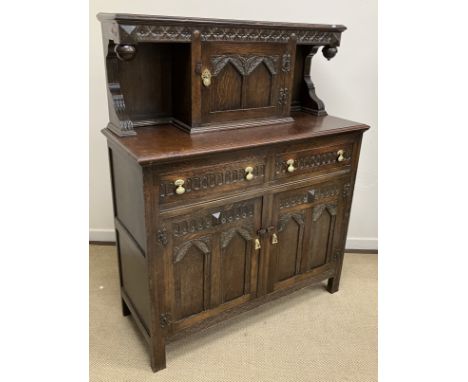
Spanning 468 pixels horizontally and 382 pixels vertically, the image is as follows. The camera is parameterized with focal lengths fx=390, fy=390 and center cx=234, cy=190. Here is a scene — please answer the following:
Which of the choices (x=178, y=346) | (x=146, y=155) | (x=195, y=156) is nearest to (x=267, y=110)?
(x=195, y=156)

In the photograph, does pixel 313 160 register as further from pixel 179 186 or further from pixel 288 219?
pixel 179 186

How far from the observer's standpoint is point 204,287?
73.0 inches

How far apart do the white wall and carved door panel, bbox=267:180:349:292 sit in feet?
2.16

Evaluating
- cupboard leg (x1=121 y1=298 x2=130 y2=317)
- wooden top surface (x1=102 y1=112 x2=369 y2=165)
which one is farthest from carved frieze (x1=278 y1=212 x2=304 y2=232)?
cupboard leg (x1=121 y1=298 x2=130 y2=317)

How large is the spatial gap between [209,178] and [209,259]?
0.40m

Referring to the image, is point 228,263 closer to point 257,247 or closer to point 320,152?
point 257,247

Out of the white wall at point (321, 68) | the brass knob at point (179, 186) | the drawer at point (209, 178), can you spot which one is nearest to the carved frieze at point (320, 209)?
the drawer at point (209, 178)

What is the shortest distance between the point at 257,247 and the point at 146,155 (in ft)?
2.53

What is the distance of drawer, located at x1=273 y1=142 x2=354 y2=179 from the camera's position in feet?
6.10

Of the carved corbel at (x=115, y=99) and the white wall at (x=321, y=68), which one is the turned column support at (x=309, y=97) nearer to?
the white wall at (x=321, y=68)

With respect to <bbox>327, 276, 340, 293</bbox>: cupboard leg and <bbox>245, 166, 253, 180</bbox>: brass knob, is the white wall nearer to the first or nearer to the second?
<bbox>327, 276, 340, 293</bbox>: cupboard leg

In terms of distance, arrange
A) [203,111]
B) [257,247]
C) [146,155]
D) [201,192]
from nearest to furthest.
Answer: [146,155]
[201,192]
[203,111]
[257,247]

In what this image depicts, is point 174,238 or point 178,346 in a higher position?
point 174,238

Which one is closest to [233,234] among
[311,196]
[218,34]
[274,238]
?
[274,238]
